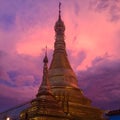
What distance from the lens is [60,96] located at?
40.8 meters

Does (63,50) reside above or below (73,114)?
above

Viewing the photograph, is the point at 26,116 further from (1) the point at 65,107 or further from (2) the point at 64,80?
(2) the point at 64,80

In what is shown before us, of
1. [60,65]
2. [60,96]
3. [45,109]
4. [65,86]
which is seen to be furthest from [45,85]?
[60,65]

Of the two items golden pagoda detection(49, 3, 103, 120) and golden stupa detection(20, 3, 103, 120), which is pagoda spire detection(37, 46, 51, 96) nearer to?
golden stupa detection(20, 3, 103, 120)

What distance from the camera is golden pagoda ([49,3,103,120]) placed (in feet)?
132

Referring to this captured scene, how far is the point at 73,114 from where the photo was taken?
39.3m

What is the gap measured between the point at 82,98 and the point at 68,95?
84.8 inches

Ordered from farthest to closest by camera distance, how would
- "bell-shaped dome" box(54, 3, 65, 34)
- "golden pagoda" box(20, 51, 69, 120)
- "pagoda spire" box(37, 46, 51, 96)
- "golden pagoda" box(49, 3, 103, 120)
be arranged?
1. "bell-shaped dome" box(54, 3, 65, 34)
2. "golden pagoda" box(49, 3, 103, 120)
3. "pagoda spire" box(37, 46, 51, 96)
4. "golden pagoda" box(20, 51, 69, 120)

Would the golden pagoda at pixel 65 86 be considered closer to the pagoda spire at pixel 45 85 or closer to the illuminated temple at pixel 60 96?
the illuminated temple at pixel 60 96

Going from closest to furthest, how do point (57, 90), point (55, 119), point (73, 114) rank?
1. point (55, 119)
2. point (73, 114)
3. point (57, 90)

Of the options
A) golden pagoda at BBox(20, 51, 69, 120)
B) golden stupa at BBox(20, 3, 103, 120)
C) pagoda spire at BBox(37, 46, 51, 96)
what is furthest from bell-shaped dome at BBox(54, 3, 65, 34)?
golden pagoda at BBox(20, 51, 69, 120)

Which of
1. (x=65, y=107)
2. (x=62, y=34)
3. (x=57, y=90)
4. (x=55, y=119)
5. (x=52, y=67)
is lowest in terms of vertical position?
(x=55, y=119)

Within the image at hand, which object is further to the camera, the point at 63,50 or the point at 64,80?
A: the point at 63,50

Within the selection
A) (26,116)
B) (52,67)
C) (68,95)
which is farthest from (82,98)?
(26,116)
